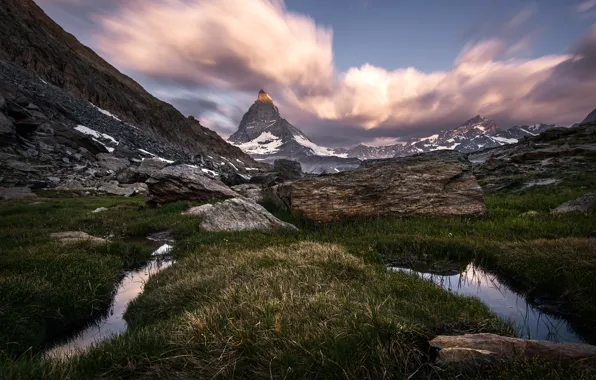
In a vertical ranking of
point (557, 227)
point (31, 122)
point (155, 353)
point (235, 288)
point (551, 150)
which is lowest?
point (155, 353)

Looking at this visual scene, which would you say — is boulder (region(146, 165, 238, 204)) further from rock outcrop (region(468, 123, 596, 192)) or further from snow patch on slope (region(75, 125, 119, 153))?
snow patch on slope (region(75, 125, 119, 153))

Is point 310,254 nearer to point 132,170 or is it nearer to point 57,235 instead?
point 57,235

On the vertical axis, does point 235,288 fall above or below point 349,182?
below

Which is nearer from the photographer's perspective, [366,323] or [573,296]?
[366,323]

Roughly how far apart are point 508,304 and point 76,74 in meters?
160

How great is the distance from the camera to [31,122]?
49250 millimetres

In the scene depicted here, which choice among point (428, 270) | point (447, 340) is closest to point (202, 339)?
point (447, 340)

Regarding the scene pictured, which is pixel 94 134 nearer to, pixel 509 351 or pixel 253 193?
pixel 253 193

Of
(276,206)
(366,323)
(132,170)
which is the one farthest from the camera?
(132,170)

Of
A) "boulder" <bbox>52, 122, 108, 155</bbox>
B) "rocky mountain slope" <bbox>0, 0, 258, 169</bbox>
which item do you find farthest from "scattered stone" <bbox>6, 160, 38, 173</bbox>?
"rocky mountain slope" <bbox>0, 0, 258, 169</bbox>

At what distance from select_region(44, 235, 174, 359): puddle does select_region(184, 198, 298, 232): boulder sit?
267 cm

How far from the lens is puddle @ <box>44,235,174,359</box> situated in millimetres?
5199

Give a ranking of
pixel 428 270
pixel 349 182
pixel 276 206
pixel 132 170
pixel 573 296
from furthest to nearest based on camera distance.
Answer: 1. pixel 132 170
2. pixel 276 206
3. pixel 349 182
4. pixel 428 270
5. pixel 573 296

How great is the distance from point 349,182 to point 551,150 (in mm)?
36505
